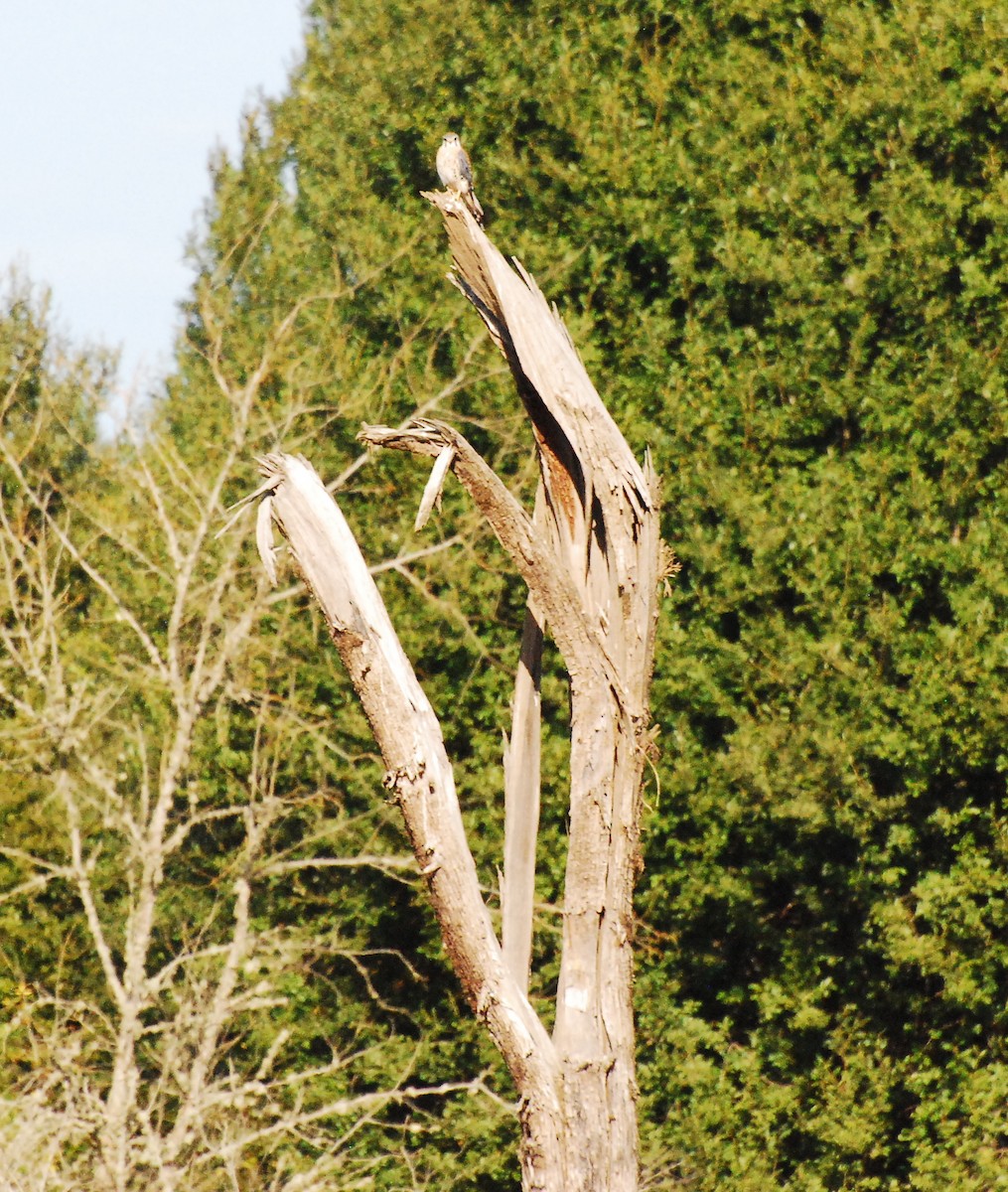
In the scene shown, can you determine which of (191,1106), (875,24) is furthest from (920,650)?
(191,1106)

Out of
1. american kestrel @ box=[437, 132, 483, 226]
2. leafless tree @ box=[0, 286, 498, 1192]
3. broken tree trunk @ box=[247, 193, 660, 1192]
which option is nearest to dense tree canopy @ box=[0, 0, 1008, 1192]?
leafless tree @ box=[0, 286, 498, 1192]

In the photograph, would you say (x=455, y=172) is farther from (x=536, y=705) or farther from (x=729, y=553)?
(x=729, y=553)

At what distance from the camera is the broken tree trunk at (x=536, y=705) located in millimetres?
3793

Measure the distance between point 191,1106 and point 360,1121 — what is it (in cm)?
87

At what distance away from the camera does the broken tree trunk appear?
149 inches

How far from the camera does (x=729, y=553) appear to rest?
25.3ft

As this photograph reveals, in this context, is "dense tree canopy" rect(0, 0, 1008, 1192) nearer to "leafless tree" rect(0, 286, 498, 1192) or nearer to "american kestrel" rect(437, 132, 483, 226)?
"leafless tree" rect(0, 286, 498, 1192)

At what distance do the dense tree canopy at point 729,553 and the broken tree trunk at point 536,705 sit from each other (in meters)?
3.33

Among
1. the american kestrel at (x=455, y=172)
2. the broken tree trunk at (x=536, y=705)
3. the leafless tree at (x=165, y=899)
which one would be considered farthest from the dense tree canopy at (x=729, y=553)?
the american kestrel at (x=455, y=172)

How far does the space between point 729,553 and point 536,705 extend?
12.9ft

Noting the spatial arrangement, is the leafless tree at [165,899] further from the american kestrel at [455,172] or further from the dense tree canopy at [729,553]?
the american kestrel at [455,172]

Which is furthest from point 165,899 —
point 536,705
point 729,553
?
point 536,705

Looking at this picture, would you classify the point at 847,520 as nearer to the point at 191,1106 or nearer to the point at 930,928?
the point at 930,928

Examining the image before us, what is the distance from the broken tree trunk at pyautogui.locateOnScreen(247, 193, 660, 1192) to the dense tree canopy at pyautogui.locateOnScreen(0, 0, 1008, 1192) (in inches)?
131
